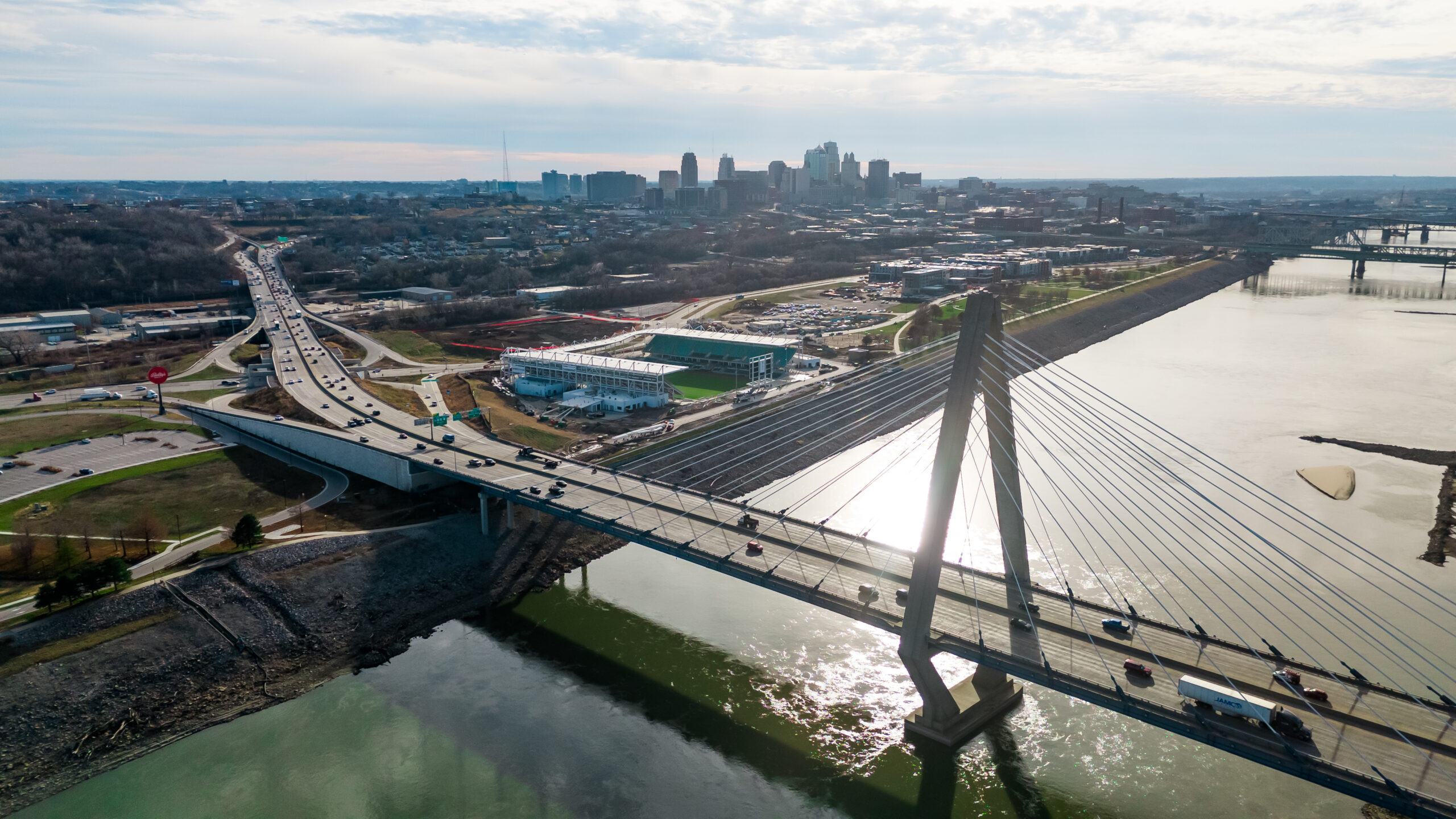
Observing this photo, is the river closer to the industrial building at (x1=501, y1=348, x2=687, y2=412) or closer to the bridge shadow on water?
the bridge shadow on water

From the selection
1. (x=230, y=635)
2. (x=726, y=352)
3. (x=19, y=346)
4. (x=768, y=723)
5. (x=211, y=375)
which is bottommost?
(x=768, y=723)

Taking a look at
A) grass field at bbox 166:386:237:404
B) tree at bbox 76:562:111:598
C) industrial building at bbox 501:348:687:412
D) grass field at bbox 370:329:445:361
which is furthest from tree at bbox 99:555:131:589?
grass field at bbox 370:329:445:361

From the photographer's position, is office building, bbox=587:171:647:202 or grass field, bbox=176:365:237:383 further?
office building, bbox=587:171:647:202

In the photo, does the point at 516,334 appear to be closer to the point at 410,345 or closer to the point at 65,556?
the point at 410,345

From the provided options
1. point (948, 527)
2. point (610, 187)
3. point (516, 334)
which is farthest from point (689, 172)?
point (948, 527)

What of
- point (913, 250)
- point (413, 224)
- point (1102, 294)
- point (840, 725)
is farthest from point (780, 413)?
point (413, 224)

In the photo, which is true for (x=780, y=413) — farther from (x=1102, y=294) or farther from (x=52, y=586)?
(x=1102, y=294)
